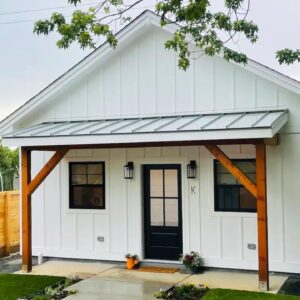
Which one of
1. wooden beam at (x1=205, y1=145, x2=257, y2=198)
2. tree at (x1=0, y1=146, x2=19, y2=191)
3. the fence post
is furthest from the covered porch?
tree at (x1=0, y1=146, x2=19, y2=191)

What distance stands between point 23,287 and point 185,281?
299 centimetres

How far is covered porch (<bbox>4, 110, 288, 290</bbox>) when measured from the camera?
8.57m

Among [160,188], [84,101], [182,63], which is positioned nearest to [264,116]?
[182,63]

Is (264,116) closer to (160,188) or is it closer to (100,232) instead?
(160,188)

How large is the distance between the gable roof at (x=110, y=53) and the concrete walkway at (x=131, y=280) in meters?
3.62

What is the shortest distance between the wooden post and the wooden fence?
6758 millimetres

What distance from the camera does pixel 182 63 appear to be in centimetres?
855

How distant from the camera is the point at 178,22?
853 centimetres

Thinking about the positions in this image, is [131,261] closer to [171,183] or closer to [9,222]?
[171,183]

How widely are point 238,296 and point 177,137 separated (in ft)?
9.37

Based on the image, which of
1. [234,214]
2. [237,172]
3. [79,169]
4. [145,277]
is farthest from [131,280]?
[79,169]

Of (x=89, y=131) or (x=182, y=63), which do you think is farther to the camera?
(x=89, y=131)

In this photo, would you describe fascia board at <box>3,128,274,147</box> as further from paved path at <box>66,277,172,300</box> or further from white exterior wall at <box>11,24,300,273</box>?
paved path at <box>66,277,172,300</box>

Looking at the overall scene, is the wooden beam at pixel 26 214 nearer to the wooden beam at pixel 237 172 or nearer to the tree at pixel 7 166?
the wooden beam at pixel 237 172
